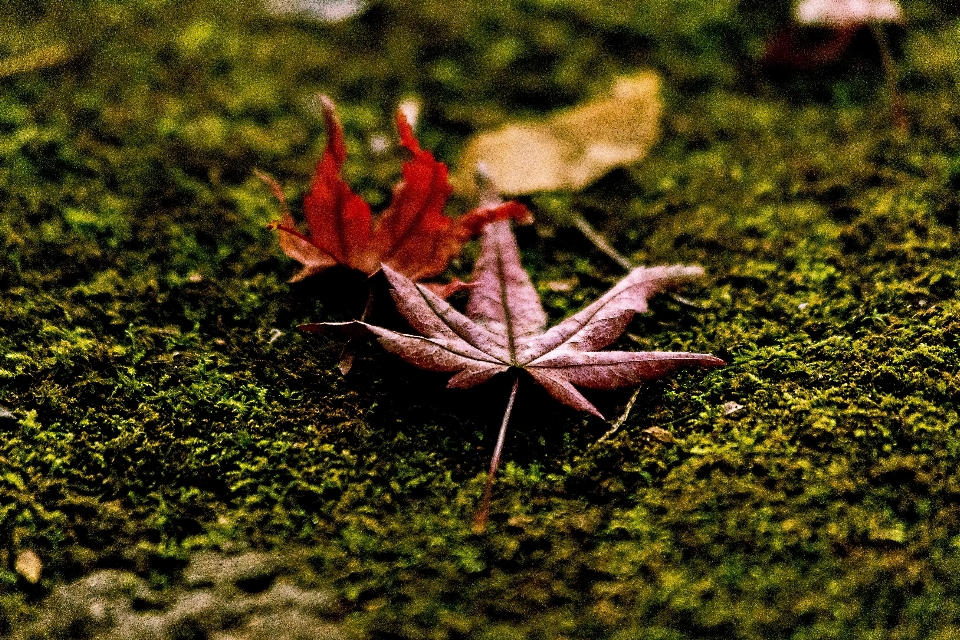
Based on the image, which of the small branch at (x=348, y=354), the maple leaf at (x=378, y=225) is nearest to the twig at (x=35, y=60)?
the maple leaf at (x=378, y=225)

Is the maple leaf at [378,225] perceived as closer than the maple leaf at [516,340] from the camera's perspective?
No

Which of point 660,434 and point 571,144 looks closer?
point 660,434

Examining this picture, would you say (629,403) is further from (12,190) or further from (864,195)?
(12,190)

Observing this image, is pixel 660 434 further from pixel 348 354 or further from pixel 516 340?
pixel 348 354

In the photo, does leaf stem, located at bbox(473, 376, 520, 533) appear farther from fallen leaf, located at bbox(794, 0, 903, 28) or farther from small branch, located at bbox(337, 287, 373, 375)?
fallen leaf, located at bbox(794, 0, 903, 28)

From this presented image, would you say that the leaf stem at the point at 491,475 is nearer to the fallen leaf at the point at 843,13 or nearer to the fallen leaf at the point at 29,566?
the fallen leaf at the point at 29,566

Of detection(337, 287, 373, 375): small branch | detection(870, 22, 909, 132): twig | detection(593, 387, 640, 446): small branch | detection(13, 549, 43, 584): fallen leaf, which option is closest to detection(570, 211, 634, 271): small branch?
detection(593, 387, 640, 446): small branch

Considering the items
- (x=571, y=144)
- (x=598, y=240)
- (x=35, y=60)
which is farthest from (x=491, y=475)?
(x=35, y=60)
